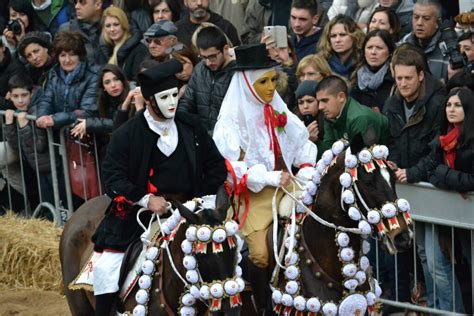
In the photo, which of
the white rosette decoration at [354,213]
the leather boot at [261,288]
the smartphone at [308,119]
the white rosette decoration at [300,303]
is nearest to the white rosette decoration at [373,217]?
the white rosette decoration at [354,213]

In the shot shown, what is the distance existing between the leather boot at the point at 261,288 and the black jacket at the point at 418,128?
5.92 feet

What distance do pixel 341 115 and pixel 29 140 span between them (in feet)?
14.5

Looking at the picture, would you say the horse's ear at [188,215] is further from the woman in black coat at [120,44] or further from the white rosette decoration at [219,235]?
the woman in black coat at [120,44]

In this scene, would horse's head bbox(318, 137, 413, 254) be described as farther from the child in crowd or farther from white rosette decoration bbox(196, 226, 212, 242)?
the child in crowd

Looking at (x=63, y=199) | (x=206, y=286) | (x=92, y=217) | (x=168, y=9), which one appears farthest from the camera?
(x=168, y=9)

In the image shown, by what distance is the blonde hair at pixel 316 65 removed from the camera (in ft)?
44.9

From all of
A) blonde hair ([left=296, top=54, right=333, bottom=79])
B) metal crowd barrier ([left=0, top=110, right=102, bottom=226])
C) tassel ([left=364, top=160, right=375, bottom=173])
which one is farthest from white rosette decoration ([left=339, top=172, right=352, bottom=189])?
metal crowd barrier ([left=0, top=110, right=102, bottom=226])

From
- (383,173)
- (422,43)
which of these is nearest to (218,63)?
(422,43)

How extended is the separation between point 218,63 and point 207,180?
9.76 feet

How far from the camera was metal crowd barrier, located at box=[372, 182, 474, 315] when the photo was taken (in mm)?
11734

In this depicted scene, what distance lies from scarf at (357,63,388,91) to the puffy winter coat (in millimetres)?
3095

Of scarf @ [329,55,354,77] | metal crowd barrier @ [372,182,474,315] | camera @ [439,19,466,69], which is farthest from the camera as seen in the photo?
scarf @ [329,55,354,77]

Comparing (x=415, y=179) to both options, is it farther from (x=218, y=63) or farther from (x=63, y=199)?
(x=63, y=199)

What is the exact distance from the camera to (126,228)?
11.0 m
